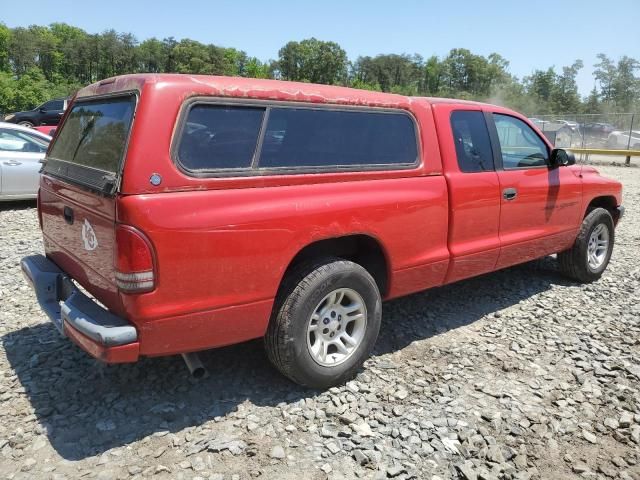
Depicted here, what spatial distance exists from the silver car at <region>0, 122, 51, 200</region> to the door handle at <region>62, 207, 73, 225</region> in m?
5.68

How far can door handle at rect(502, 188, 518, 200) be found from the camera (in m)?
4.31

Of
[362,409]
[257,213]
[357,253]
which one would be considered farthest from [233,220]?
[362,409]

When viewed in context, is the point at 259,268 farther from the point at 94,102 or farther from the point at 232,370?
the point at 94,102

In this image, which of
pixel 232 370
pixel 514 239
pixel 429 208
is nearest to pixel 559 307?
pixel 514 239

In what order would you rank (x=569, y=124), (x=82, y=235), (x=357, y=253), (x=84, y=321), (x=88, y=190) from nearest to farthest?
(x=84, y=321), (x=88, y=190), (x=82, y=235), (x=357, y=253), (x=569, y=124)

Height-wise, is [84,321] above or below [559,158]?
below

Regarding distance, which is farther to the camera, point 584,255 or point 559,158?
point 584,255

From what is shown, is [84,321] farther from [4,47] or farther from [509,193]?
[4,47]

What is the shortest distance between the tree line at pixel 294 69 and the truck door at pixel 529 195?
54.7 metres

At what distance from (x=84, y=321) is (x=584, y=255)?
16.1 feet

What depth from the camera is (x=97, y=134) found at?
3039 millimetres

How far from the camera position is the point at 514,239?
4.53 m

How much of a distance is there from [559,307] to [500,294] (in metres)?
0.57

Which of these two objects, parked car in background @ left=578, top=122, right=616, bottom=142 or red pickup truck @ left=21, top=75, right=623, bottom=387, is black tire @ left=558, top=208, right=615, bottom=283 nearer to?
red pickup truck @ left=21, top=75, right=623, bottom=387
